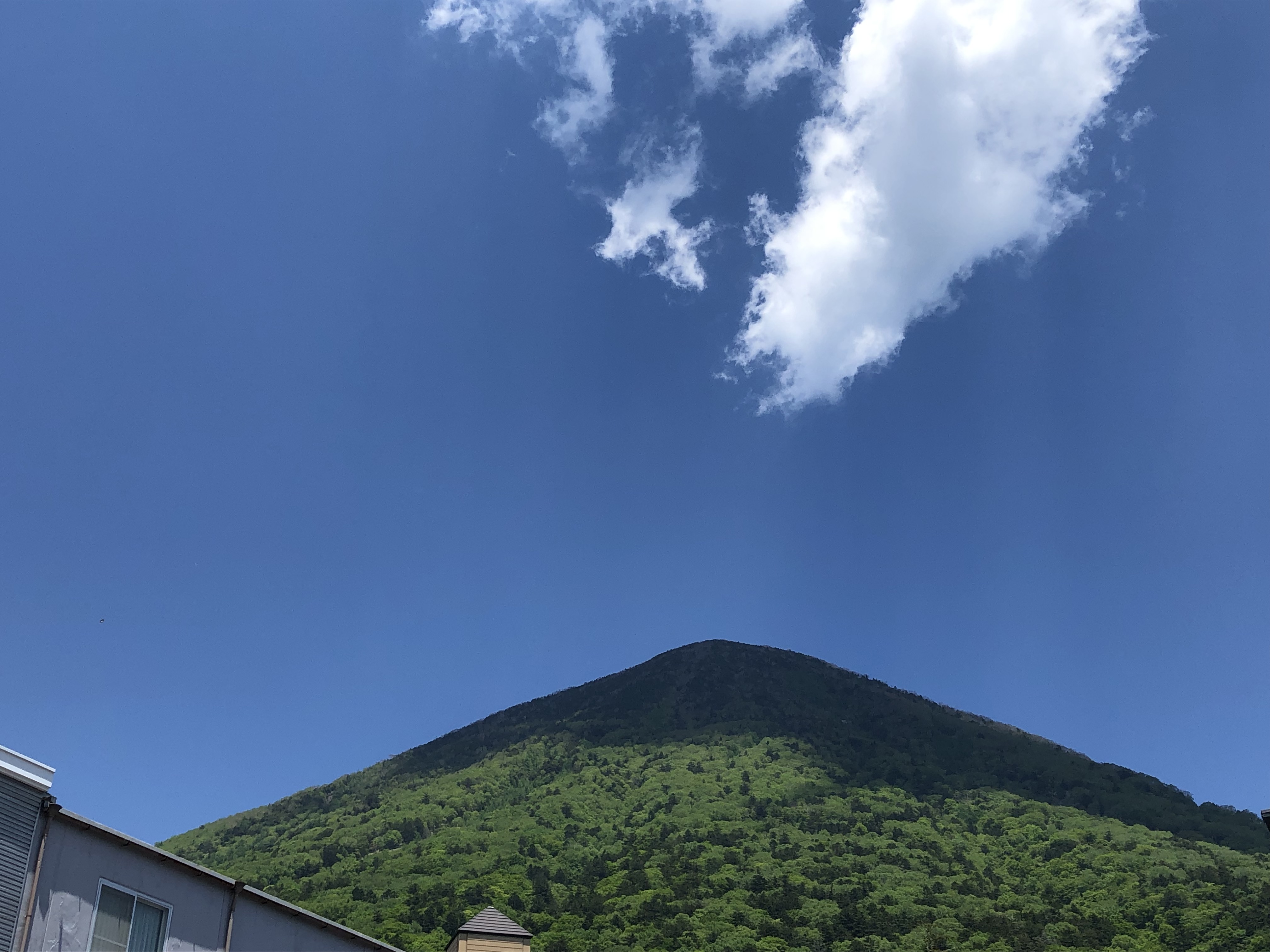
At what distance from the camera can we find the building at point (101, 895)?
17516 mm

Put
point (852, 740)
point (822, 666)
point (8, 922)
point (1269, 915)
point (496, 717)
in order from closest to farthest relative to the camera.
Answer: point (8, 922)
point (1269, 915)
point (852, 740)
point (496, 717)
point (822, 666)

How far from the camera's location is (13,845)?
17.5 metres

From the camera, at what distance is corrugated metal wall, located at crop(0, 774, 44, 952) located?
17.2 metres

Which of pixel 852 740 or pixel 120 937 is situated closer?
pixel 120 937

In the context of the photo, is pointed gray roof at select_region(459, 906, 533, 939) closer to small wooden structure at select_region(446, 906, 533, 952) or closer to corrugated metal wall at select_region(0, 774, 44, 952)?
small wooden structure at select_region(446, 906, 533, 952)

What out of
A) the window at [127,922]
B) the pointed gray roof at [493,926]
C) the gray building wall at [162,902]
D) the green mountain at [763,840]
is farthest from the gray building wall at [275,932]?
the green mountain at [763,840]

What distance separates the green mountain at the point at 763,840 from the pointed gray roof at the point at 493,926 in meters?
43.2

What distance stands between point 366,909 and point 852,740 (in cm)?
6769

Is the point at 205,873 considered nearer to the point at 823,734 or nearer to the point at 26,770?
the point at 26,770

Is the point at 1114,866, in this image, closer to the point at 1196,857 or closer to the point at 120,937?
the point at 1196,857

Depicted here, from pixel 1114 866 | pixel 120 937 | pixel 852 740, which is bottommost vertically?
pixel 120 937

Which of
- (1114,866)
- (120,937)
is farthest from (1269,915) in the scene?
(120,937)

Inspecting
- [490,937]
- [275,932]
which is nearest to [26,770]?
[275,932]

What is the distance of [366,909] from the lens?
6994cm
